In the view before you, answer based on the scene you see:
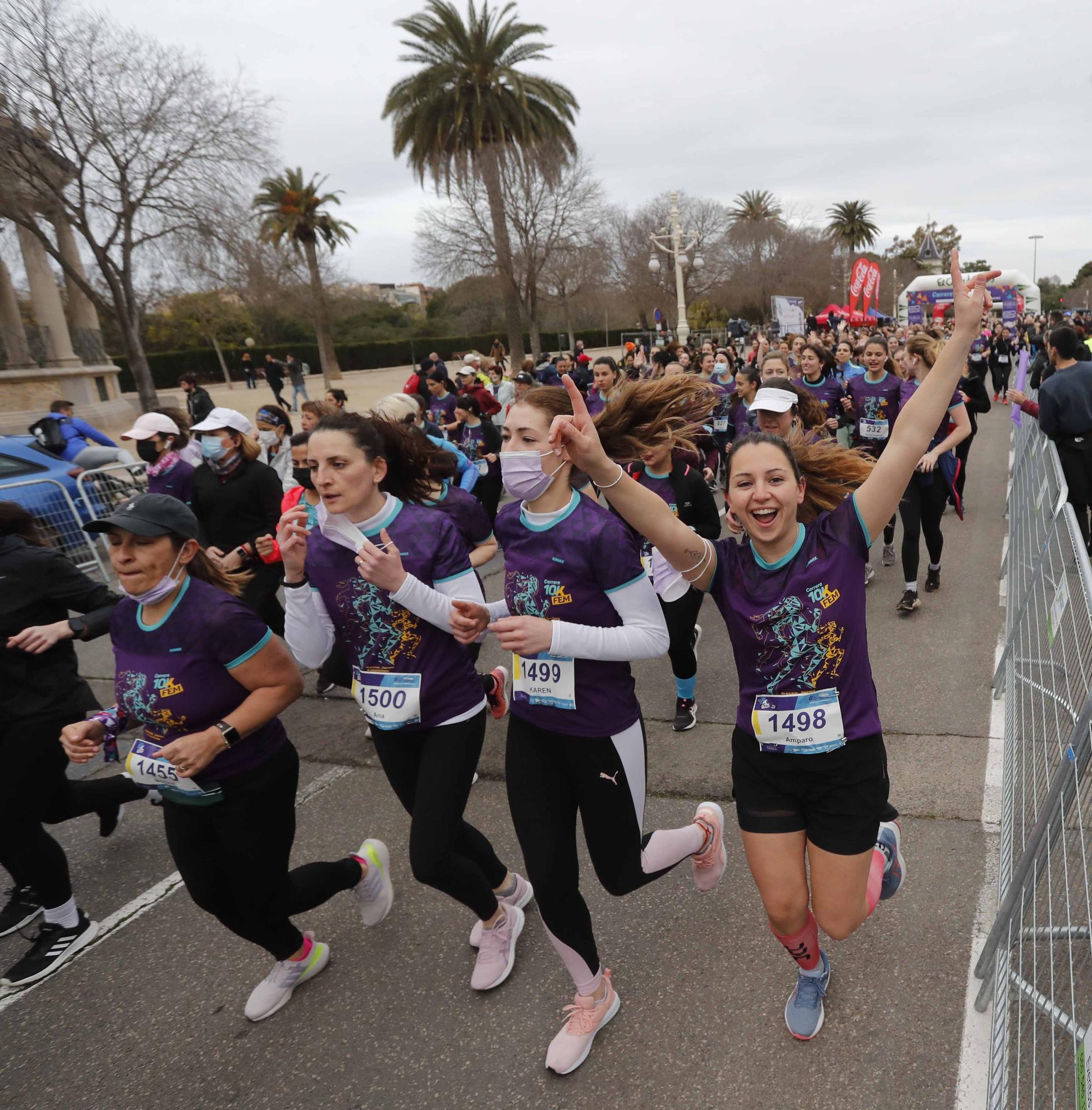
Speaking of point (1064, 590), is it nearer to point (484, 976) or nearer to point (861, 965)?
point (861, 965)

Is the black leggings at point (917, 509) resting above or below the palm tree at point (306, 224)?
below

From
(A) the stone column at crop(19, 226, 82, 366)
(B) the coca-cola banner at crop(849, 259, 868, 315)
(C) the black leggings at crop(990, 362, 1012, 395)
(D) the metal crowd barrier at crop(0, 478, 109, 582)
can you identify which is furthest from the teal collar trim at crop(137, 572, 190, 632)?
(B) the coca-cola banner at crop(849, 259, 868, 315)

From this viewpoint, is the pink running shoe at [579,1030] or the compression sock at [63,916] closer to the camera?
the pink running shoe at [579,1030]

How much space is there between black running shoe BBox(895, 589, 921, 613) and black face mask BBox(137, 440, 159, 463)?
224 inches

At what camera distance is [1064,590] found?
3.11 meters

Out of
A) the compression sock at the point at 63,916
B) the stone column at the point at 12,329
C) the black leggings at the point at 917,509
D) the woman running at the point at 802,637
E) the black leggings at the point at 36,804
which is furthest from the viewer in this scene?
the stone column at the point at 12,329

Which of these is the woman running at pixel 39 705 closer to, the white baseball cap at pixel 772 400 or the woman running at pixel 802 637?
the woman running at pixel 802 637

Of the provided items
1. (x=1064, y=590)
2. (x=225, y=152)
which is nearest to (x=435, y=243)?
(x=225, y=152)

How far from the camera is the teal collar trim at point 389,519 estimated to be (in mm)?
2750

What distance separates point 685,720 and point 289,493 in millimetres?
2705

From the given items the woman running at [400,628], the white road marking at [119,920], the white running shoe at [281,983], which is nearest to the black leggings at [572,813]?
the woman running at [400,628]

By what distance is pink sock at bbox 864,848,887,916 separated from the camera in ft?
8.21

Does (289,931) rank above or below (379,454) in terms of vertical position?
below

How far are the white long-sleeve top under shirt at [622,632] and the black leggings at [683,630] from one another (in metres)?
1.71
